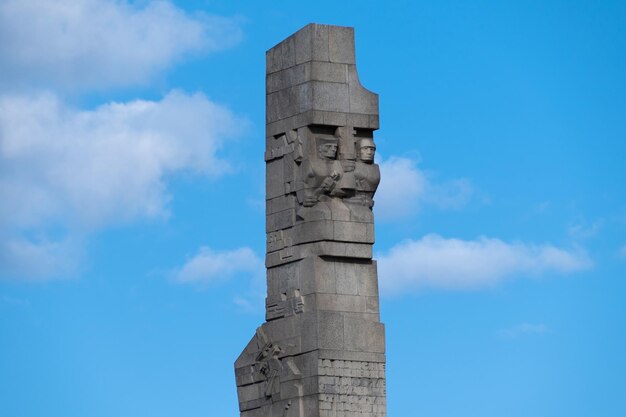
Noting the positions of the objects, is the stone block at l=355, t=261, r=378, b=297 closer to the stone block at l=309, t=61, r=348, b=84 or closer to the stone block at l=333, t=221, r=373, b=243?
the stone block at l=333, t=221, r=373, b=243

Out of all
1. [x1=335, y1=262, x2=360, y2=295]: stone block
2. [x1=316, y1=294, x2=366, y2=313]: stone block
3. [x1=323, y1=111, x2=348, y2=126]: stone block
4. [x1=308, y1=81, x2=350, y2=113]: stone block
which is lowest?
[x1=316, y1=294, x2=366, y2=313]: stone block

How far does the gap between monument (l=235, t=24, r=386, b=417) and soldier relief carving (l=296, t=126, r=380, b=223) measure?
17 millimetres

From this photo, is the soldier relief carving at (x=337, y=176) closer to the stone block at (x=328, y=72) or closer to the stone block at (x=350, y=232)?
the stone block at (x=350, y=232)

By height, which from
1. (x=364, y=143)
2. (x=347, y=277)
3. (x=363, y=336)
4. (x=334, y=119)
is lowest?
(x=363, y=336)

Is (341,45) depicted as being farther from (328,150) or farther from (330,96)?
(328,150)

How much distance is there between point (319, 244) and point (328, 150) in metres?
1.67

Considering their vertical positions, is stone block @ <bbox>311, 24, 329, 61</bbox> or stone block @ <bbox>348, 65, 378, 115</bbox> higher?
stone block @ <bbox>311, 24, 329, 61</bbox>

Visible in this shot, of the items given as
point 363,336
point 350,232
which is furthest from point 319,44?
point 363,336

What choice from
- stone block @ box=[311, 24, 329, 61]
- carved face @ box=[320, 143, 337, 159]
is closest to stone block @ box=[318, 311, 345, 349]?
carved face @ box=[320, 143, 337, 159]

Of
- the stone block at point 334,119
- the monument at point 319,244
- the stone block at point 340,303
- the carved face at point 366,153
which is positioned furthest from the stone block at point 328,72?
the stone block at point 340,303

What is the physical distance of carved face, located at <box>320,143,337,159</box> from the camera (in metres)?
41.1

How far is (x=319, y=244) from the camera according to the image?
4062cm

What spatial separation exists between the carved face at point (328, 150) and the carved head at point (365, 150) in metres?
0.45

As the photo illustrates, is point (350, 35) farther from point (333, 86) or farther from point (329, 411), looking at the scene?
point (329, 411)
